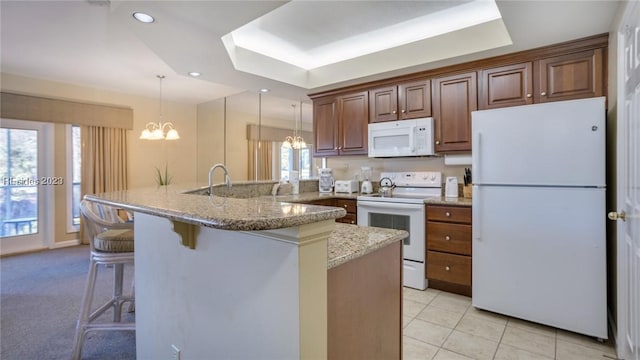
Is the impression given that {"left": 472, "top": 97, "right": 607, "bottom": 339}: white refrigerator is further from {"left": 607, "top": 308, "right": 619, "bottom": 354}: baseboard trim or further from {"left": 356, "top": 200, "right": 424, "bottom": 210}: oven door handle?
{"left": 356, "top": 200, "right": 424, "bottom": 210}: oven door handle

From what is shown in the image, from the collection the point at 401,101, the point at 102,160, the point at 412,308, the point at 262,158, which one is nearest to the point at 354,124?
the point at 401,101

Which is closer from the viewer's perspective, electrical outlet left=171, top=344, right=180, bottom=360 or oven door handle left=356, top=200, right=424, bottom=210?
electrical outlet left=171, top=344, right=180, bottom=360

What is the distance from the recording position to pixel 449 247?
2.91 metres

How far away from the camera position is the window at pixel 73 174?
15.9 feet

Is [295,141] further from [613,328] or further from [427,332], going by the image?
[613,328]

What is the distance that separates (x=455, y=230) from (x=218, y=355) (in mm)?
2315

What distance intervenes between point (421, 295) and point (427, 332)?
71 cm

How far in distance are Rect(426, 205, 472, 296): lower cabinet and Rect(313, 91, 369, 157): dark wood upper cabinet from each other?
1266mm

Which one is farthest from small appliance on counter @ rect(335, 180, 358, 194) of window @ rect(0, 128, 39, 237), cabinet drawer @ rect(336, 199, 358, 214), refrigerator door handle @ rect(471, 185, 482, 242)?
window @ rect(0, 128, 39, 237)

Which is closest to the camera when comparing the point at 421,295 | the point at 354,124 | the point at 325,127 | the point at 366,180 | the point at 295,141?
the point at 421,295

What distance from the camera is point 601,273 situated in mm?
2094

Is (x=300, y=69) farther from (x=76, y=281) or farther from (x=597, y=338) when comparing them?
(x=597, y=338)

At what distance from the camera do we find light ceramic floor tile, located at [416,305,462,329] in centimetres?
245

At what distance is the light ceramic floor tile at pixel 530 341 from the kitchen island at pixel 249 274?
1.25 metres
